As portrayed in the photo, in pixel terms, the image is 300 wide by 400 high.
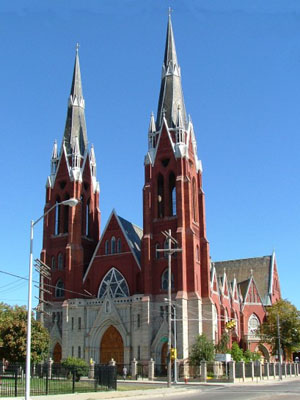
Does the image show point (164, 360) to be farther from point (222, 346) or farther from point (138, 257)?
point (138, 257)

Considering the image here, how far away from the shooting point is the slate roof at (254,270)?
84.5 m

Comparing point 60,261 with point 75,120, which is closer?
point 60,261

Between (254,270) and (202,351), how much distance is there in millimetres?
38257

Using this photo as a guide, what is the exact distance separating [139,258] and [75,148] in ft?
57.2

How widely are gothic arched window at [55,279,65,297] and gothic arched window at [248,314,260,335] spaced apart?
27.8 m

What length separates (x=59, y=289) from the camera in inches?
2559

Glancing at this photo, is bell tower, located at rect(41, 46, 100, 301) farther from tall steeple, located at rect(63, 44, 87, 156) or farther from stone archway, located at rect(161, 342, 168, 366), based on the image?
stone archway, located at rect(161, 342, 168, 366)

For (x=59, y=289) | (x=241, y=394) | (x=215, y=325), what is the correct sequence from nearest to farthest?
1. (x=241, y=394)
2. (x=215, y=325)
3. (x=59, y=289)

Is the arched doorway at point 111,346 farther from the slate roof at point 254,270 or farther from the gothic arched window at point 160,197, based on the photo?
the slate roof at point 254,270

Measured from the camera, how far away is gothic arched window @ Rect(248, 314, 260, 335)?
2968 inches

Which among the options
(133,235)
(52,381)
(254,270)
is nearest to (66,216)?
(133,235)

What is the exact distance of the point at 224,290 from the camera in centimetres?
6925

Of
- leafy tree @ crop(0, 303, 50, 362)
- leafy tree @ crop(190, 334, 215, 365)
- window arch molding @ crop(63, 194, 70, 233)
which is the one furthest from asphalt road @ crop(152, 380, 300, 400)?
window arch molding @ crop(63, 194, 70, 233)

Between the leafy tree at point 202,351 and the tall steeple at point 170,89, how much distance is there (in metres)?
25.5
